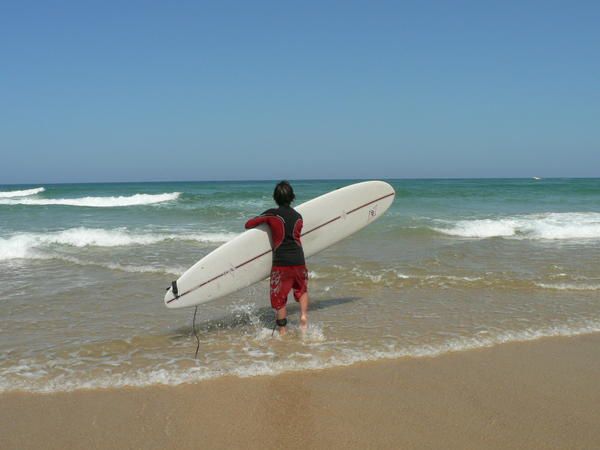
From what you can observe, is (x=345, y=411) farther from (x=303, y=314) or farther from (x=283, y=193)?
(x=283, y=193)

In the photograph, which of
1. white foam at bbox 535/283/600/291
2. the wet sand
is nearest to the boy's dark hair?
the wet sand

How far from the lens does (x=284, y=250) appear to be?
4402mm

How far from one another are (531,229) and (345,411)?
11798 mm

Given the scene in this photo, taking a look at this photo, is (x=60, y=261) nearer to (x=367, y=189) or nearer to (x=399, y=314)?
(x=367, y=189)

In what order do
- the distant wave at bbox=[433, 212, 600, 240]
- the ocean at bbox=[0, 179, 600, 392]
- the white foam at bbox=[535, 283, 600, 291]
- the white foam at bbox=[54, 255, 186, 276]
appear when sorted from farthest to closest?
1. the distant wave at bbox=[433, 212, 600, 240]
2. the white foam at bbox=[54, 255, 186, 276]
3. the white foam at bbox=[535, 283, 600, 291]
4. the ocean at bbox=[0, 179, 600, 392]

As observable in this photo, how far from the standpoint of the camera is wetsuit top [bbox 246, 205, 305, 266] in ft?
14.3

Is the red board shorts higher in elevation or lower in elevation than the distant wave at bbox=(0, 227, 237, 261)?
higher

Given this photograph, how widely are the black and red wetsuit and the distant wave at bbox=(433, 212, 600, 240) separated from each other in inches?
340

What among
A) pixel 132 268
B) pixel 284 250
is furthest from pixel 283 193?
pixel 132 268

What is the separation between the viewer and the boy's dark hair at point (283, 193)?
167 inches

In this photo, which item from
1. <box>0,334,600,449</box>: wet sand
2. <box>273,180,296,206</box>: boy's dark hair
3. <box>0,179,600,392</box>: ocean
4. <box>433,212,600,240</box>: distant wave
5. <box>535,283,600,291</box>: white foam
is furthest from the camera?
<box>433,212,600,240</box>: distant wave

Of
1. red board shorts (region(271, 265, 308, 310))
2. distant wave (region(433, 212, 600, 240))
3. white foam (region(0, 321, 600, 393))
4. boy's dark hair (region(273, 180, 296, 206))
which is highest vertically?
boy's dark hair (region(273, 180, 296, 206))

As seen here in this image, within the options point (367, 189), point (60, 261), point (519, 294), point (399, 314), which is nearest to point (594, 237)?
point (519, 294)

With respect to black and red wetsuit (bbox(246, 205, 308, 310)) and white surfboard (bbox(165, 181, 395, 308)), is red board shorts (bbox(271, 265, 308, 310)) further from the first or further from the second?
white surfboard (bbox(165, 181, 395, 308))
